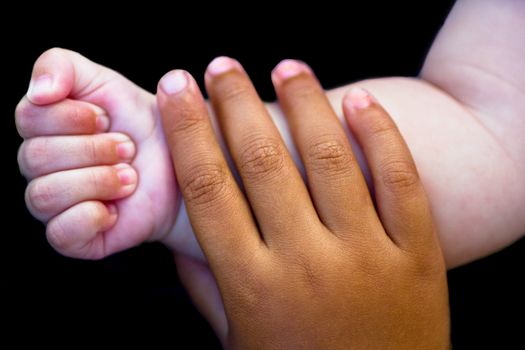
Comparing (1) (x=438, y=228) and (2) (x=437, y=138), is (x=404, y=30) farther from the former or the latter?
(1) (x=438, y=228)

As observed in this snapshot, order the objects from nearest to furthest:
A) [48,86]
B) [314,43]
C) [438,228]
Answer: [48,86] → [438,228] → [314,43]

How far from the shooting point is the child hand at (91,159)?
615mm

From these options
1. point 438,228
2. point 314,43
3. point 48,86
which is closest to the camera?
point 48,86

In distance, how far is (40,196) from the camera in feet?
2.02

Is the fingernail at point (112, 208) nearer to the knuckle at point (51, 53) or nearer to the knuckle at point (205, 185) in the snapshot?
the knuckle at point (205, 185)

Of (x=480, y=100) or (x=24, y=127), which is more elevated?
(x=480, y=100)

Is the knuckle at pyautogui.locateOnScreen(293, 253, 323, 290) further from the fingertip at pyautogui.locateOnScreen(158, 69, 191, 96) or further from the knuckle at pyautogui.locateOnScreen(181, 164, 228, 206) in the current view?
the fingertip at pyautogui.locateOnScreen(158, 69, 191, 96)

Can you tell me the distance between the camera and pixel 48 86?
61 centimetres

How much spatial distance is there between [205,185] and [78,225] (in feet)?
0.59

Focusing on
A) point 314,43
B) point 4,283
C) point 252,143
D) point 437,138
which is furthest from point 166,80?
point 4,283

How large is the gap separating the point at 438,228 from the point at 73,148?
1.83ft

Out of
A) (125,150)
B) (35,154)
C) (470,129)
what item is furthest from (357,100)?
(35,154)

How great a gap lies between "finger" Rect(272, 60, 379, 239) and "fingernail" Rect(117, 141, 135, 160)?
0.81ft

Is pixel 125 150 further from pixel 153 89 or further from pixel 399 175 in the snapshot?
pixel 399 175
